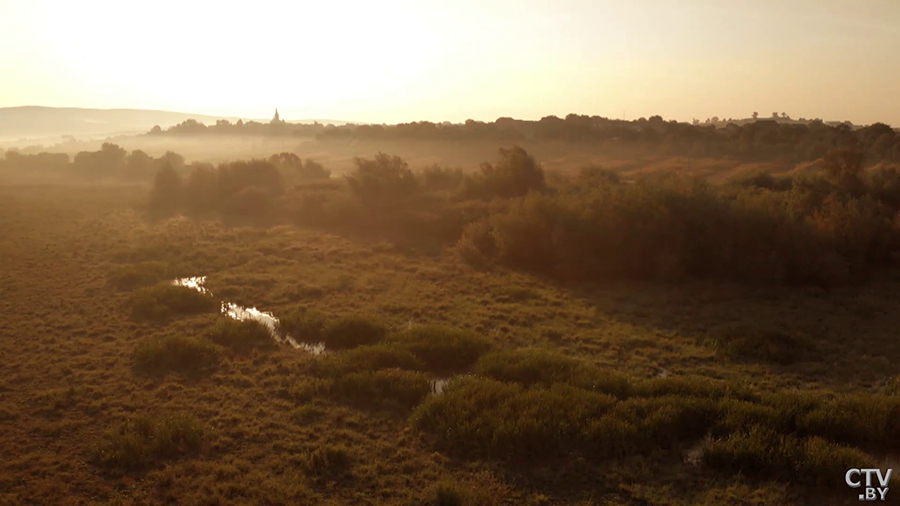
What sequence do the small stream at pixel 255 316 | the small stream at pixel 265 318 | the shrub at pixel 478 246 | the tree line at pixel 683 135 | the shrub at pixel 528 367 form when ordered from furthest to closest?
the tree line at pixel 683 135 → the shrub at pixel 478 246 → the small stream at pixel 255 316 → the small stream at pixel 265 318 → the shrub at pixel 528 367

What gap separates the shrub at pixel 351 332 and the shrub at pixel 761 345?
738cm

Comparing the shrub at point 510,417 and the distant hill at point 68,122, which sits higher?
the distant hill at point 68,122

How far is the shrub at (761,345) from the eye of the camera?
1222cm

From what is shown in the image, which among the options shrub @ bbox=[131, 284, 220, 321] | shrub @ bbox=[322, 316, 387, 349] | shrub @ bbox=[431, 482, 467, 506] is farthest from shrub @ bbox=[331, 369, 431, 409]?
shrub @ bbox=[131, 284, 220, 321]

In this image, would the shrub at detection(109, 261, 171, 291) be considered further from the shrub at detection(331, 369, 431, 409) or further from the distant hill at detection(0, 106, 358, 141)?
the distant hill at detection(0, 106, 358, 141)

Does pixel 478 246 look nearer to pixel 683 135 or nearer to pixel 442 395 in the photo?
pixel 442 395

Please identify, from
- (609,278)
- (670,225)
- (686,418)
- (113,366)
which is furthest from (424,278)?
(686,418)

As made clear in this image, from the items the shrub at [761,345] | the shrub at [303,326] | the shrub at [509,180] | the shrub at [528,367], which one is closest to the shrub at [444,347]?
the shrub at [528,367]

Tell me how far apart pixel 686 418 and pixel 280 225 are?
24.4 meters

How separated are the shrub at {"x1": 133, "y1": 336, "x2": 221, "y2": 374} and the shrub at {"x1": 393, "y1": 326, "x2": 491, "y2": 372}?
3827 mm

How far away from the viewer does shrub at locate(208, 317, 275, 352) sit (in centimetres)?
1328

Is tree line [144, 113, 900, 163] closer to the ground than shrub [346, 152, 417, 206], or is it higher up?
higher up

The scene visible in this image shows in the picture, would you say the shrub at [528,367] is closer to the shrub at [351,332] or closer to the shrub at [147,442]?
the shrub at [351,332]

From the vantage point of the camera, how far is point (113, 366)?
12.0 m
